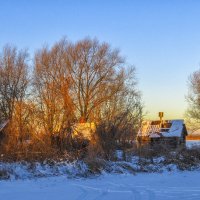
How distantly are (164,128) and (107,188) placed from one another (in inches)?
1411

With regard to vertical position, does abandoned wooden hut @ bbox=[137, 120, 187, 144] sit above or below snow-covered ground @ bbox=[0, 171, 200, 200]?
above

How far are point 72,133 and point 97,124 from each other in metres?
1.65

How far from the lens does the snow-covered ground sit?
13.4m

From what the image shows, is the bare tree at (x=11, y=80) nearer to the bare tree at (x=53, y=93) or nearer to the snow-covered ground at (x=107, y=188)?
the bare tree at (x=53, y=93)

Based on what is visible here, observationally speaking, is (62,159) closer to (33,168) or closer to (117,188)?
(33,168)

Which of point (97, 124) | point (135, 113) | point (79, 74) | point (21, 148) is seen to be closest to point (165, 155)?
point (97, 124)

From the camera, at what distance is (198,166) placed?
23.7 meters

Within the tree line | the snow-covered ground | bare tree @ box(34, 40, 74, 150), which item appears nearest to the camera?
the snow-covered ground

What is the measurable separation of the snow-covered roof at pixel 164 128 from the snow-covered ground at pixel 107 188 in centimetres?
2677

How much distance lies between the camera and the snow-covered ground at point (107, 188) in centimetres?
1338

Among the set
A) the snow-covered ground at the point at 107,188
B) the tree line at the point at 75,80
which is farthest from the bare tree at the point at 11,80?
the snow-covered ground at the point at 107,188

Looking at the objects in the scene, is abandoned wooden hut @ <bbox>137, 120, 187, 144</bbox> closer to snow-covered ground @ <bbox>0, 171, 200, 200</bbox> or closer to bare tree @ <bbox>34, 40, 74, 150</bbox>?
bare tree @ <bbox>34, 40, 74, 150</bbox>

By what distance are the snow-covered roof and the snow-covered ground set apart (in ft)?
87.8

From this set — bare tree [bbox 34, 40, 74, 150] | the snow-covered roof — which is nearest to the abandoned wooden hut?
the snow-covered roof
